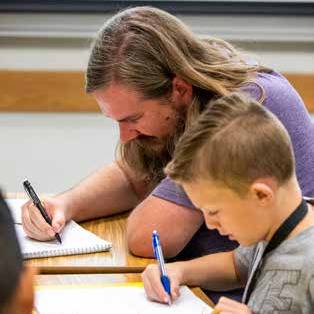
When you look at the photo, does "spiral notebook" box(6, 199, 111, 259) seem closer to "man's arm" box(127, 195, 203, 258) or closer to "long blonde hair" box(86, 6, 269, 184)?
"man's arm" box(127, 195, 203, 258)

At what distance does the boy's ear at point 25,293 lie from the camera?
644 millimetres

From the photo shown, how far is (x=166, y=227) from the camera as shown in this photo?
67.1 inches

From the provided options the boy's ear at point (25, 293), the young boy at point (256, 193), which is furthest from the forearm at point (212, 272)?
the boy's ear at point (25, 293)

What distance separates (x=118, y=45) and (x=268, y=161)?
58 centimetres

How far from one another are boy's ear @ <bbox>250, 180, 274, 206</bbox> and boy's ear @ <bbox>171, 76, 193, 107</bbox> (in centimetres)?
52

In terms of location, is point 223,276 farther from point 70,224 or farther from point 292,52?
point 292,52

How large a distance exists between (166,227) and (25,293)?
1060 millimetres

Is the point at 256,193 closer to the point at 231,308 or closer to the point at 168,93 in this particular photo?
the point at 231,308

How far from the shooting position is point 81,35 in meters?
2.99

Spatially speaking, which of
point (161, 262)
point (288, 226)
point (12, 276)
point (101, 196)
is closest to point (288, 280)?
point (288, 226)

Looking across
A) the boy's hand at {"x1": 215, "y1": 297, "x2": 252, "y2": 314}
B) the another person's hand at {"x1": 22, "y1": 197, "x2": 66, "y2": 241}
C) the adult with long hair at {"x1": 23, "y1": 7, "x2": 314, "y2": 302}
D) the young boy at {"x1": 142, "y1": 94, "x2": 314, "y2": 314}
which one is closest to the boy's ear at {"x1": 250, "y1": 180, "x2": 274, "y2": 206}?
the young boy at {"x1": 142, "y1": 94, "x2": 314, "y2": 314}

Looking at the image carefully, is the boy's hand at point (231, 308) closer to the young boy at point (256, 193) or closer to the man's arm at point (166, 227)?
the young boy at point (256, 193)

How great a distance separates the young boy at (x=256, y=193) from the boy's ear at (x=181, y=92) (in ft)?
1.18

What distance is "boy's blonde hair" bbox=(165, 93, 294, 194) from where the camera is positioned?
125 centimetres
